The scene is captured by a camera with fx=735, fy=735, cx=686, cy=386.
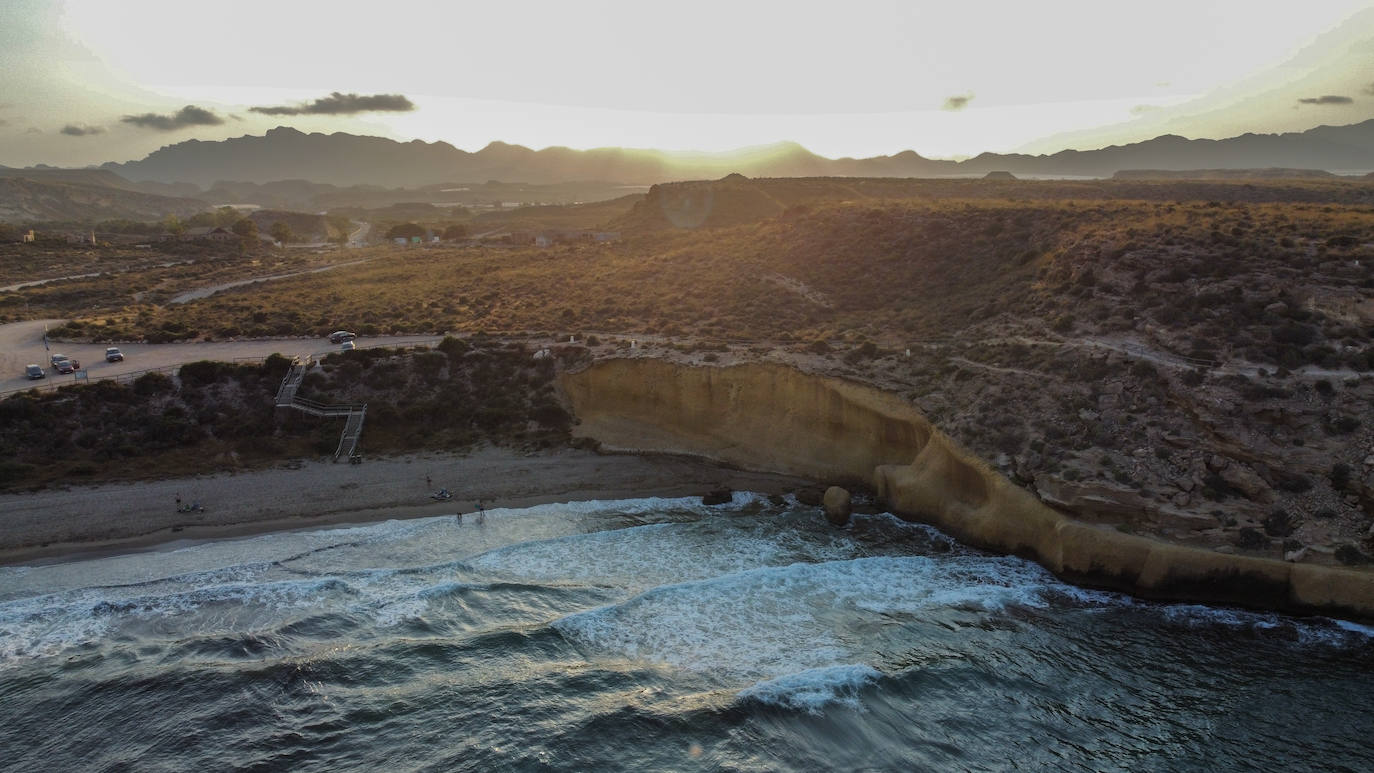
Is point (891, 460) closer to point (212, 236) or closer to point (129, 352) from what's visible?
point (129, 352)

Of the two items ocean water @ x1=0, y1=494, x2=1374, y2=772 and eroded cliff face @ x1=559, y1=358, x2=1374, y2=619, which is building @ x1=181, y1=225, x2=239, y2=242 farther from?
ocean water @ x1=0, y1=494, x2=1374, y2=772

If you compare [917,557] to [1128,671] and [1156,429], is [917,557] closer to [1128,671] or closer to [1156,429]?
[1128,671]

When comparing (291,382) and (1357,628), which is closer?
(1357,628)

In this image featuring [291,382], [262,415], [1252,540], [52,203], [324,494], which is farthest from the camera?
[52,203]

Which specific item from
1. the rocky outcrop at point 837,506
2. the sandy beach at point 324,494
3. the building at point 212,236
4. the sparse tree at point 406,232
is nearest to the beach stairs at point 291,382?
the sandy beach at point 324,494

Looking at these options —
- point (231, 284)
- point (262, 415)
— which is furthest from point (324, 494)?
point (231, 284)

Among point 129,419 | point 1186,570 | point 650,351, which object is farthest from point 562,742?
point 129,419

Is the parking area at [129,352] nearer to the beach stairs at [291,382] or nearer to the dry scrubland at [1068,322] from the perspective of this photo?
the beach stairs at [291,382]
